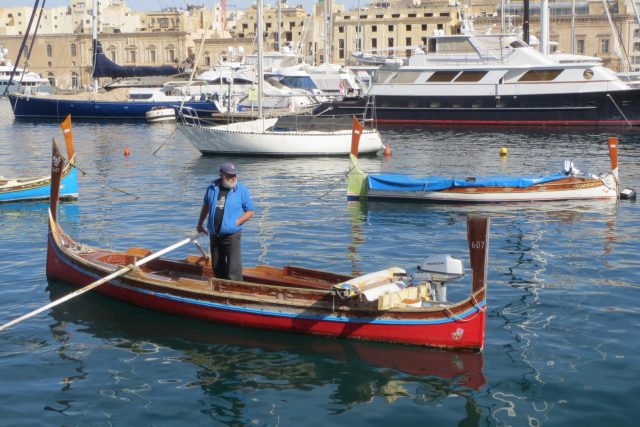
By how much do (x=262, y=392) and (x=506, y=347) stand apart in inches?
137

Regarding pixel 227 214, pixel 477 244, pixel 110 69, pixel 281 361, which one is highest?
pixel 110 69

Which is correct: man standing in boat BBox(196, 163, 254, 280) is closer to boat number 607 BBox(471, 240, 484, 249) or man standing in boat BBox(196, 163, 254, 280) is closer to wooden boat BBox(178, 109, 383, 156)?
boat number 607 BBox(471, 240, 484, 249)

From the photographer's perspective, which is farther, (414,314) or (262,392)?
(414,314)

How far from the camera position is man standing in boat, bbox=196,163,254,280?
12445mm

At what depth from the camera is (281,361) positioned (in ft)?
38.0

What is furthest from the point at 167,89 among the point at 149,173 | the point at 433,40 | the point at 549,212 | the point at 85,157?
the point at 549,212

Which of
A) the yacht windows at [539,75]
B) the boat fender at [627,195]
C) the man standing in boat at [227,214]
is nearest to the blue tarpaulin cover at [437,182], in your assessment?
the boat fender at [627,195]

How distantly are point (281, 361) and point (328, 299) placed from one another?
3.47 feet

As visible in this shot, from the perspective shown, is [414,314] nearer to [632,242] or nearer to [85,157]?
[632,242]

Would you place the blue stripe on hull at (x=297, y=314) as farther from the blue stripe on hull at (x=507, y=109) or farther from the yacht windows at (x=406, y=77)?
the yacht windows at (x=406, y=77)

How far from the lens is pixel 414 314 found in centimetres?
1145

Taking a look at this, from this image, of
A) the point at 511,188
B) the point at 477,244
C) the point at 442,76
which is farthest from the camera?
the point at 442,76

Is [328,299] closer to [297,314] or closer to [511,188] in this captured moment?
[297,314]

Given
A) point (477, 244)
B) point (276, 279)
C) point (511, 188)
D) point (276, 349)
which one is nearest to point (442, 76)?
point (511, 188)
